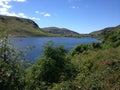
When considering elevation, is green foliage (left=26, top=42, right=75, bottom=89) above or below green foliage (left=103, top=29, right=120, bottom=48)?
below

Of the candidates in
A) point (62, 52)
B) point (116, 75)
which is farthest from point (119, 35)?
point (116, 75)

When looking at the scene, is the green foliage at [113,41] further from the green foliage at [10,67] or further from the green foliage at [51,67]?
the green foliage at [10,67]

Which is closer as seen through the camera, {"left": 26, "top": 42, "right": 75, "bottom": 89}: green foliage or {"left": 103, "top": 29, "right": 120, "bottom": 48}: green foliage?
{"left": 26, "top": 42, "right": 75, "bottom": 89}: green foliage

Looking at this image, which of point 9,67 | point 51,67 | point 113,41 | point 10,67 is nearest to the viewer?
point 9,67

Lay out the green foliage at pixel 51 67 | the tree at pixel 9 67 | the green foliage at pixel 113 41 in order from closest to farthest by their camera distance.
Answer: the tree at pixel 9 67
the green foliage at pixel 51 67
the green foliage at pixel 113 41

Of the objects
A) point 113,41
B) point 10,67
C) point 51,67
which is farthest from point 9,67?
point 113,41

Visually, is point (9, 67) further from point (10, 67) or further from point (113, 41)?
point (113, 41)

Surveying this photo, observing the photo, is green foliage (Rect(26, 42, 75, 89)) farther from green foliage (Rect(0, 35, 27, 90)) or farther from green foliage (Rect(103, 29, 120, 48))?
green foliage (Rect(103, 29, 120, 48))

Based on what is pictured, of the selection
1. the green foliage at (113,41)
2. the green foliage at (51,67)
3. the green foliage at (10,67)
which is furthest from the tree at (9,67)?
the green foliage at (113,41)

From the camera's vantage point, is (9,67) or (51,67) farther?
(51,67)

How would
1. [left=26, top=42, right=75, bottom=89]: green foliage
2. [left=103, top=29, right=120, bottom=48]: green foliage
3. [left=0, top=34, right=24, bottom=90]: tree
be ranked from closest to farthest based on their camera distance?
[left=0, top=34, right=24, bottom=90]: tree
[left=26, top=42, right=75, bottom=89]: green foliage
[left=103, top=29, right=120, bottom=48]: green foliage

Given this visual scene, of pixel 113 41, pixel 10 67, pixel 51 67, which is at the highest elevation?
pixel 113 41

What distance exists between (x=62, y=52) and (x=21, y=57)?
9838mm

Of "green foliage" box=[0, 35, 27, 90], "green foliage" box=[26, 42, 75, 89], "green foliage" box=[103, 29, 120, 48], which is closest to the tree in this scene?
"green foliage" box=[0, 35, 27, 90]
